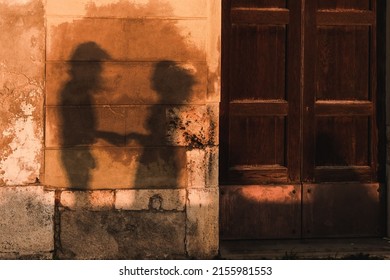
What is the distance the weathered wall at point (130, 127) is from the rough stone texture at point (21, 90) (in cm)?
9

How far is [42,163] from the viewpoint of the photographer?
5250 mm

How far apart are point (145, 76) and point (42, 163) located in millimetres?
1065

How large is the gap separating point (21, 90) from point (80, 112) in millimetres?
486

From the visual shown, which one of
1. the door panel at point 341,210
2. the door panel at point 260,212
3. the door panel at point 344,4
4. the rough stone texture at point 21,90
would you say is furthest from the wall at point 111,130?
the door panel at point 344,4

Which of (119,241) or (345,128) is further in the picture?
(345,128)

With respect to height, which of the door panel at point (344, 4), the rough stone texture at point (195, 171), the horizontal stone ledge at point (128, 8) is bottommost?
the rough stone texture at point (195, 171)

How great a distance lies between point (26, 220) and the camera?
5211 millimetres

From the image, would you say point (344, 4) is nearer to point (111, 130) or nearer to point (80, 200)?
point (111, 130)

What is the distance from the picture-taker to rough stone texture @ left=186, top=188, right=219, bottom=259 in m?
5.32

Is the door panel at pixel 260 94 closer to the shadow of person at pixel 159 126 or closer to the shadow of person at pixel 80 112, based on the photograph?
the shadow of person at pixel 159 126

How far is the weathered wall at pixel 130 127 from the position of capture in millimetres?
5230

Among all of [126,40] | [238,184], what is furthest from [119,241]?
[126,40]

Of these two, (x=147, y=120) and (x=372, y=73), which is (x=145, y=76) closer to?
(x=147, y=120)

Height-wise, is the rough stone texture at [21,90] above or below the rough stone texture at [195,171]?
above
